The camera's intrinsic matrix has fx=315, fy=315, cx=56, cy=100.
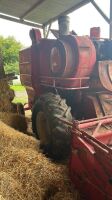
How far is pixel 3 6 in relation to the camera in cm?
1100

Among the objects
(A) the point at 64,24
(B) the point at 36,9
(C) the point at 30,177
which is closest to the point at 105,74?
(A) the point at 64,24

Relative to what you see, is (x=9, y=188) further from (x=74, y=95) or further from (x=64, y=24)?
(x=64, y=24)

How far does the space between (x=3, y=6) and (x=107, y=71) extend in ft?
24.4

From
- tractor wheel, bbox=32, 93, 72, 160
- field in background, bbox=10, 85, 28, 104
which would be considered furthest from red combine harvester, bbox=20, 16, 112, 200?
field in background, bbox=10, 85, 28, 104

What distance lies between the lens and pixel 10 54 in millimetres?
34906

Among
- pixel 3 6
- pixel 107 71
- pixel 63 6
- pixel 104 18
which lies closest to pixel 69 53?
pixel 107 71

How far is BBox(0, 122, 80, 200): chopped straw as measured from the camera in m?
3.17

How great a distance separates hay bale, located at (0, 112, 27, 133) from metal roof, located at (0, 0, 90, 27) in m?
3.99

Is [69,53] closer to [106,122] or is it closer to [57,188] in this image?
[106,122]

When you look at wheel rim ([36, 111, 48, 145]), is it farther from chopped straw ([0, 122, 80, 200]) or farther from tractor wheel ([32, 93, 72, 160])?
chopped straw ([0, 122, 80, 200])

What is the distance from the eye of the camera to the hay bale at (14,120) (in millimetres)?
5969

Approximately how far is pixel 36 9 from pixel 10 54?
2483cm

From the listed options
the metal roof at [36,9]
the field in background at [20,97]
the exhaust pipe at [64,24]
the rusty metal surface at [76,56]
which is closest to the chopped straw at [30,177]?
the rusty metal surface at [76,56]

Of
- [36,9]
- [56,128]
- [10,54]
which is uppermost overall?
[36,9]
